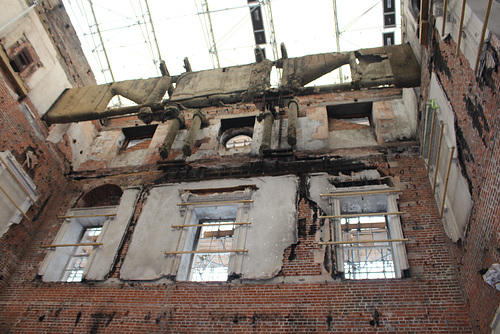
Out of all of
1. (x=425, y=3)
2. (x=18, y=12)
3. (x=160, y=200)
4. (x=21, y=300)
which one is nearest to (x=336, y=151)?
(x=425, y=3)

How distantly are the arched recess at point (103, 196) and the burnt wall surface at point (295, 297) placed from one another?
2.20 metres

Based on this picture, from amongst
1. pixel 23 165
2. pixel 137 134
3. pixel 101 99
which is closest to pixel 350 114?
pixel 137 134

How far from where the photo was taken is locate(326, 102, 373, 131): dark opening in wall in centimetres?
1273

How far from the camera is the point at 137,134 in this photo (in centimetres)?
1483

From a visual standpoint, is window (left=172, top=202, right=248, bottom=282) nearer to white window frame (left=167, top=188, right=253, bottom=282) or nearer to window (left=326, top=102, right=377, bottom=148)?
white window frame (left=167, top=188, right=253, bottom=282)

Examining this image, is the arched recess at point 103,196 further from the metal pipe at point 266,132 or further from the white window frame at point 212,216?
the metal pipe at point 266,132

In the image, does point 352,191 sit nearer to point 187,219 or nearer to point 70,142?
point 187,219

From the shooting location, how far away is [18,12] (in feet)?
41.1

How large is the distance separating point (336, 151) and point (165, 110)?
17.1ft

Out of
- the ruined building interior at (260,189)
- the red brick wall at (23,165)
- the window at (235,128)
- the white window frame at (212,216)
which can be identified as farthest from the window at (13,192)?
the window at (235,128)

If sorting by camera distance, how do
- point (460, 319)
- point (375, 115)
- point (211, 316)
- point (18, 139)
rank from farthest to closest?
1. point (375, 115)
2. point (18, 139)
3. point (211, 316)
4. point (460, 319)

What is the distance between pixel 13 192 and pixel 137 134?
506 cm

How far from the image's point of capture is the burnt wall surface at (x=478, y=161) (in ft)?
19.6

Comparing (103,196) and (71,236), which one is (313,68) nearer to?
(103,196)
